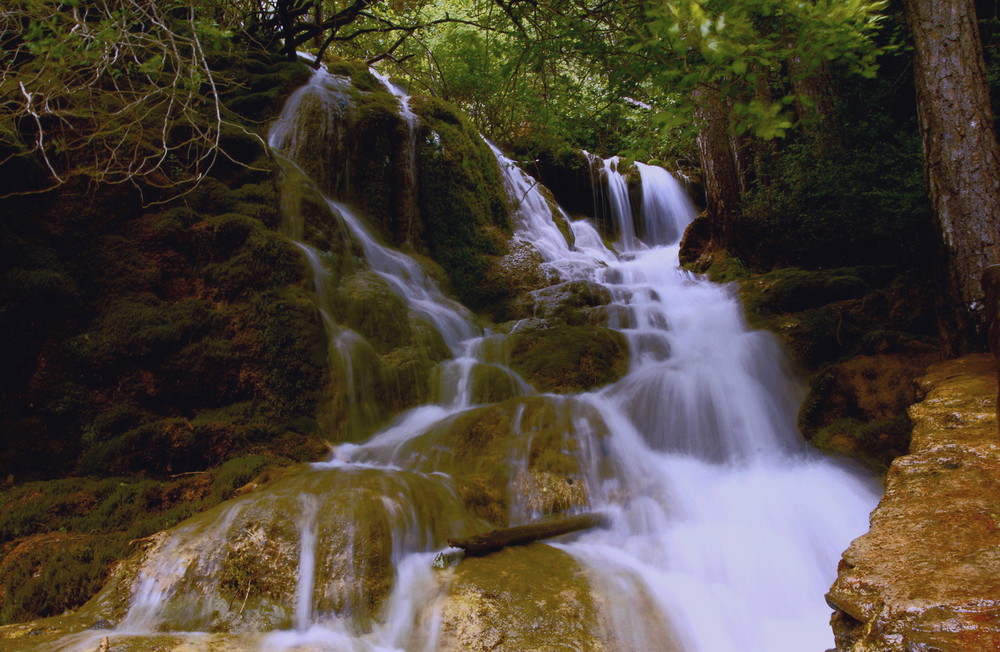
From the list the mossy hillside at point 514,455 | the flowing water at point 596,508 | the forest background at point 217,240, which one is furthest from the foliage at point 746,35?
the mossy hillside at point 514,455

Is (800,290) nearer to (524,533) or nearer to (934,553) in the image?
(524,533)

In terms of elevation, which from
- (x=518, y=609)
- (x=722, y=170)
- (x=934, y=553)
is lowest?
(x=518, y=609)

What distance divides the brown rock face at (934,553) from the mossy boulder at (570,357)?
4.28 metres

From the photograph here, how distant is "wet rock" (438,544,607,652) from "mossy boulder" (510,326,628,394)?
348cm

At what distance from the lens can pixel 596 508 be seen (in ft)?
14.8

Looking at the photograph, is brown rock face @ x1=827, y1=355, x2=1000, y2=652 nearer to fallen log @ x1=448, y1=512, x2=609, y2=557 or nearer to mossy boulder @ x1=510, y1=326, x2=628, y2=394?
fallen log @ x1=448, y1=512, x2=609, y2=557

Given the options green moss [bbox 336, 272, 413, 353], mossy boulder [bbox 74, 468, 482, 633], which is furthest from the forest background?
green moss [bbox 336, 272, 413, 353]

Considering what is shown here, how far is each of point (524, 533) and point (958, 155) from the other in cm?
431

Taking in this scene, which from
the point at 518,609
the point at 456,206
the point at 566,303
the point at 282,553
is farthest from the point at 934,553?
the point at 456,206

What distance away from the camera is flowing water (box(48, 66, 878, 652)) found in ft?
10.2

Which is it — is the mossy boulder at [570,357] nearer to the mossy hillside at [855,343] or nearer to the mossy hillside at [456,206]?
the mossy hillside at [855,343]

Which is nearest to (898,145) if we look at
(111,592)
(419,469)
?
(419,469)

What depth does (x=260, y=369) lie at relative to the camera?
18.3 feet

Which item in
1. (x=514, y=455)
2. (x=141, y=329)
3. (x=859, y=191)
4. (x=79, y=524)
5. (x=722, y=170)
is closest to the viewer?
(x=79, y=524)
